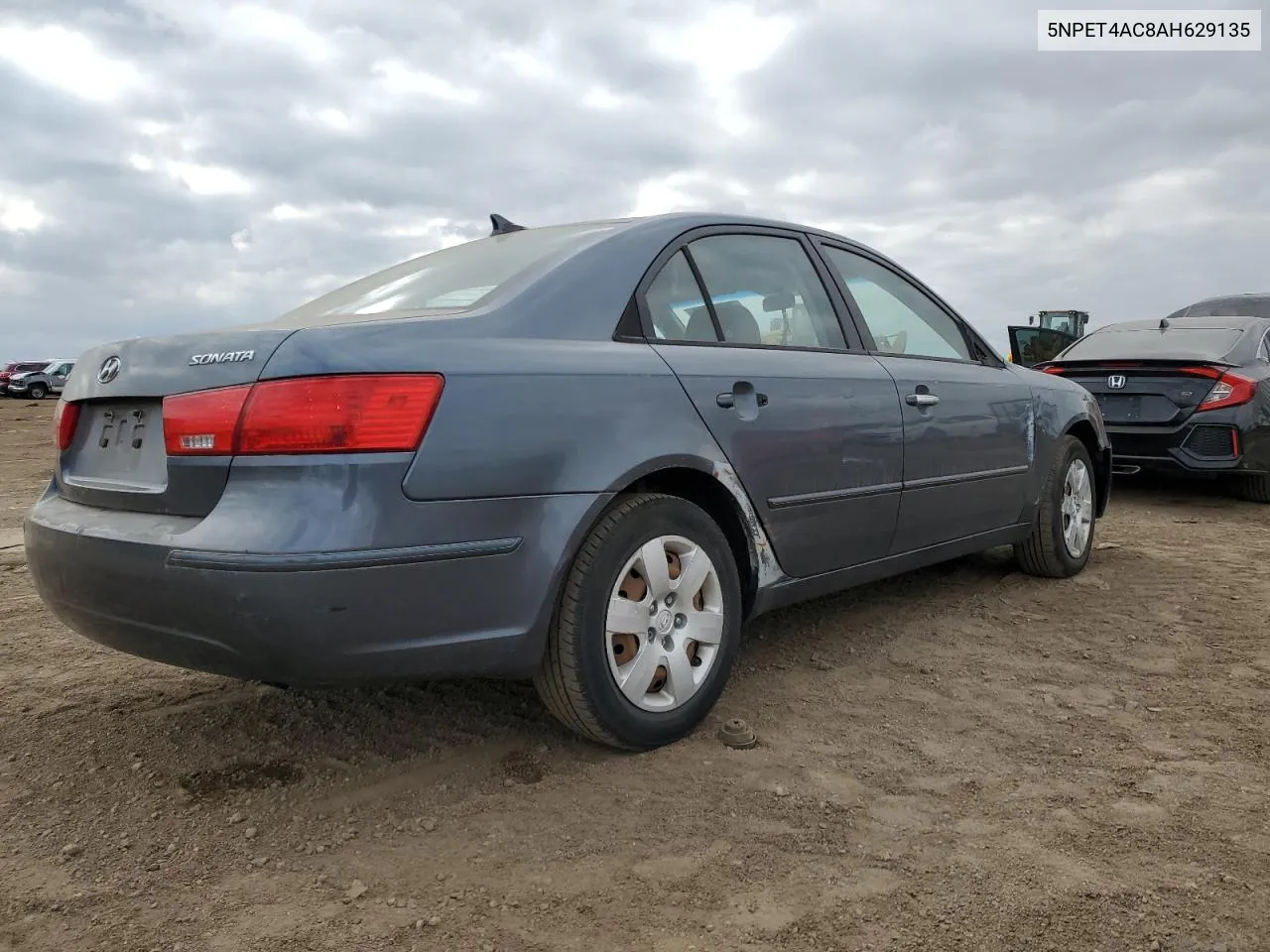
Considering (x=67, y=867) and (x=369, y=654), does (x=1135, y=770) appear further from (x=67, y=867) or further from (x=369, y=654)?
(x=67, y=867)

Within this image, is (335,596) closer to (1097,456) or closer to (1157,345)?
(1097,456)

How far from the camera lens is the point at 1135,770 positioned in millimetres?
2607

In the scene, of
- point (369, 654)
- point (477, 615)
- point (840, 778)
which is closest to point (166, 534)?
point (369, 654)

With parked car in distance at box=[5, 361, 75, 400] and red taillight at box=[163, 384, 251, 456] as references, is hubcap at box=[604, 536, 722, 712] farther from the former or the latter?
parked car in distance at box=[5, 361, 75, 400]

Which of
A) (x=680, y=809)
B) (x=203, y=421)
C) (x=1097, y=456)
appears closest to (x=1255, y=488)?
(x=1097, y=456)

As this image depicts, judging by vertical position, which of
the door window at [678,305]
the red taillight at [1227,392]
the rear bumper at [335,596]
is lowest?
the rear bumper at [335,596]

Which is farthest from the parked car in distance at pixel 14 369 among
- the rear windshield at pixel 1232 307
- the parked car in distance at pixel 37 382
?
the rear windshield at pixel 1232 307

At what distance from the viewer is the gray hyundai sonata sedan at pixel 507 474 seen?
7.11 ft

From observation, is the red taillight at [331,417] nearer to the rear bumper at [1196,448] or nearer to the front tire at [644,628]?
the front tire at [644,628]

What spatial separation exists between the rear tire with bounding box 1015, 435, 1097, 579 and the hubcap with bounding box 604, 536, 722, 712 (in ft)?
7.81

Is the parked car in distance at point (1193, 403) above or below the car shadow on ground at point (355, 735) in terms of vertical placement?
above

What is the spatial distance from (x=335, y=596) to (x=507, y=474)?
18.1 inches

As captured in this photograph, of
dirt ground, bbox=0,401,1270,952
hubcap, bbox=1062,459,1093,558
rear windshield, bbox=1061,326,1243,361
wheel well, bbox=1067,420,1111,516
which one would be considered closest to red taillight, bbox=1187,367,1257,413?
rear windshield, bbox=1061,326,1243,361

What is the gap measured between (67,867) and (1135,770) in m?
2.52
